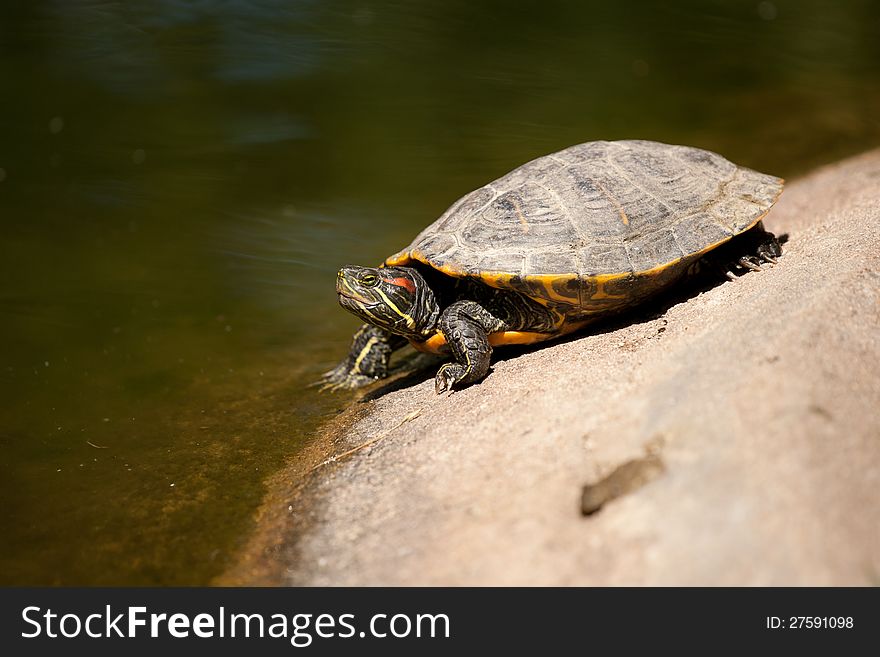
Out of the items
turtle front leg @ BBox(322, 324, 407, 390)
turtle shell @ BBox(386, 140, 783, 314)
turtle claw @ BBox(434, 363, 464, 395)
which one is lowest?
turtle front leg @ BBox(322, 324, 407, 390)

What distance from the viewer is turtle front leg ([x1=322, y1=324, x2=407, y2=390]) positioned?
16.6ft

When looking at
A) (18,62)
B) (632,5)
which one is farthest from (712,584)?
(632,5)

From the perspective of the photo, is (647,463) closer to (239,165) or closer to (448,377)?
(448,377)

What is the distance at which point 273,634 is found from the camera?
8.49 feet

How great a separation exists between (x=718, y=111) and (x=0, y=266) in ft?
29.8

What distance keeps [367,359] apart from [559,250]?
66.8 inches

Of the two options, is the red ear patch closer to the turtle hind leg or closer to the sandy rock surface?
the sandy rock surface

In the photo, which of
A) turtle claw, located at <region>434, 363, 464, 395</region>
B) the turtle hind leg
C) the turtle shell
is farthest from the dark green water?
the turtle hind leg

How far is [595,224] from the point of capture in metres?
4.11

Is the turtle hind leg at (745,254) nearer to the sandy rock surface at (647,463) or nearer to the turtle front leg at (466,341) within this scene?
the sandy rock surface at (647,463)

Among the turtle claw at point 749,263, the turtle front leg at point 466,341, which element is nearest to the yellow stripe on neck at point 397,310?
the turtle front leg at point 466,341

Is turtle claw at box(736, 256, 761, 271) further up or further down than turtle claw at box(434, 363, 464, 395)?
further up

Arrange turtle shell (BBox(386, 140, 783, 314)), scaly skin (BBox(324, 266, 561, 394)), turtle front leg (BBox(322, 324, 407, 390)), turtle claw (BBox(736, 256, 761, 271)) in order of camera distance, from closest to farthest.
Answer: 1. turtle shell (BBox(386, 140, 783, 314))
2. scaly skin (BBox(324, 266, 561, 394))
3. turtle claw (BBox(736, 256, 761, 271))
4. turtle front leg (BBox(322, 324, 407, 390))

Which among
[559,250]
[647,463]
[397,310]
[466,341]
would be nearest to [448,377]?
[466,341]
